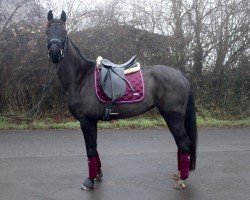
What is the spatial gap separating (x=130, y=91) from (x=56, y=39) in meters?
1.25

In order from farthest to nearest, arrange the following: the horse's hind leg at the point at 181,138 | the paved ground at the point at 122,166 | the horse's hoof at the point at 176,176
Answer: the horse's hoof at the point at 176,176
the horse's hind leg at the point at 181,138
the paved ground at the point at 122,166

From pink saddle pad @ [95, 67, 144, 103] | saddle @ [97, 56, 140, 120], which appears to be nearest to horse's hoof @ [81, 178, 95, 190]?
saddle @ [97, 56, 140, 120]

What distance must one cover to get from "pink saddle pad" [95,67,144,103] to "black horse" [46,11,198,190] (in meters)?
0.06

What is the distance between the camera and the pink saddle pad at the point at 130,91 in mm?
5156

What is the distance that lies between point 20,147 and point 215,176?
3818 millimetres

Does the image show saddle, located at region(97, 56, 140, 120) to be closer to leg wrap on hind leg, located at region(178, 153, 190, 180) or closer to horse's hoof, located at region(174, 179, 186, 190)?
leg wrap on hind leg, located at region(178, 153, 190, 180)

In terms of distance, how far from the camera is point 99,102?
5.16 metres

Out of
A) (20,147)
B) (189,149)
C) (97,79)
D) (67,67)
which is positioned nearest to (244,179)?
(189,149)

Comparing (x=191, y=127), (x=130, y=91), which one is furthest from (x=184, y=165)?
(x=130, y=91)

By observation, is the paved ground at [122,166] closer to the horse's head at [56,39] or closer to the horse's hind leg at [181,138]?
the horse's hind leg at [181,138]

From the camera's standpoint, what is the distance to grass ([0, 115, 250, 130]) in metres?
9.23

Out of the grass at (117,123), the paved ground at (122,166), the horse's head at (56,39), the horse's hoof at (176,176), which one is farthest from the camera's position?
the grass at (117,123)

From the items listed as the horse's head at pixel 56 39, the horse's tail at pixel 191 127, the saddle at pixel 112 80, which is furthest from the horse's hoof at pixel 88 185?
the horse's head at pixel 56 39

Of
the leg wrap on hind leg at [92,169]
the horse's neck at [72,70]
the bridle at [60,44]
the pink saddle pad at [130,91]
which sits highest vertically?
the bridle at [60,44]
